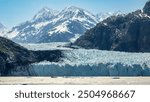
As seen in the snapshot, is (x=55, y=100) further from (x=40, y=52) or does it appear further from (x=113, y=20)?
(x=113, y=20)

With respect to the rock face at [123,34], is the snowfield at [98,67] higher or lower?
lower

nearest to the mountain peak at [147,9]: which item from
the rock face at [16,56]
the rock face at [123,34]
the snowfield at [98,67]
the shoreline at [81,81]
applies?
the rock face at [123,34]

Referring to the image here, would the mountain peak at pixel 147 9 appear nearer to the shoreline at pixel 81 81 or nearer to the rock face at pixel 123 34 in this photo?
the rock face at pixel 123 34

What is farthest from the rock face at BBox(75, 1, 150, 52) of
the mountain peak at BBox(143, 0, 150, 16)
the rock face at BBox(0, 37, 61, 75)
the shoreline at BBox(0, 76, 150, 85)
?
the shoreline at BBox(0, 76, 150, 85)

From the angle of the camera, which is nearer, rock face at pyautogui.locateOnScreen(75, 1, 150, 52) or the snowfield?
the snowfield

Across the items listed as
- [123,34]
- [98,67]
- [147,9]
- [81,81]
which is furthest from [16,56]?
[147,9]

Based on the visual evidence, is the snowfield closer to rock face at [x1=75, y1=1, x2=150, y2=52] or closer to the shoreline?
the shoreline

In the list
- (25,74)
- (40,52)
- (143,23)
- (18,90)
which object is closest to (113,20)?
(143,23)
